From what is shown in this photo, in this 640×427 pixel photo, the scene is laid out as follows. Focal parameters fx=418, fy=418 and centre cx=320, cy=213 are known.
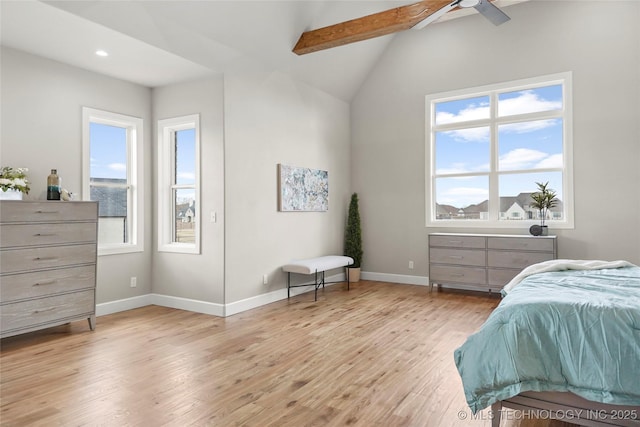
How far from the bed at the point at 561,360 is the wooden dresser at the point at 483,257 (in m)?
3.32

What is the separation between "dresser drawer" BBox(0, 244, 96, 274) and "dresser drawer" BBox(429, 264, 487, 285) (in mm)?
4348

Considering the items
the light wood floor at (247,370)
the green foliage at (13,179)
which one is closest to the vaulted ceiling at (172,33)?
the green foliage at (13,179)

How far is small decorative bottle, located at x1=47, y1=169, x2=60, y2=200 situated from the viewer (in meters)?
3.98

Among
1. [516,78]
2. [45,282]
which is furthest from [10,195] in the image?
[516,78]

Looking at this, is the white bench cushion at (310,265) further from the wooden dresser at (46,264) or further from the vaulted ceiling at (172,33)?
the vaulted ceiling at (172,33)

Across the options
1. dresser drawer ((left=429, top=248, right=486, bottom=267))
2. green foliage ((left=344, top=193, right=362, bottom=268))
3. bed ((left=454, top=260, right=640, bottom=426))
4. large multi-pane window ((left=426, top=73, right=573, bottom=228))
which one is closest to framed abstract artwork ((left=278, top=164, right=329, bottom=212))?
green foliage ((left=344, top=193, right=362, bottom=268))

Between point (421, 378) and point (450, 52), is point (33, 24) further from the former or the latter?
point (450, 52)

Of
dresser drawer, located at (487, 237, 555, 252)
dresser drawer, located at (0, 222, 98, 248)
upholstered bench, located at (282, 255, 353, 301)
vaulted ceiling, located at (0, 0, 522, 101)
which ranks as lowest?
upholstered bench, located at (282, 255, 353, 301)

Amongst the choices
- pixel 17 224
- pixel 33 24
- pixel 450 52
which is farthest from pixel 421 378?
pixel 450 52

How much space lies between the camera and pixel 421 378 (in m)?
2.97

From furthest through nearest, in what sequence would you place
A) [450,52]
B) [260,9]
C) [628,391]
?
[450,52] < [260,9] < [628,391]

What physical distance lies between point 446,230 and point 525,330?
14.7 ft

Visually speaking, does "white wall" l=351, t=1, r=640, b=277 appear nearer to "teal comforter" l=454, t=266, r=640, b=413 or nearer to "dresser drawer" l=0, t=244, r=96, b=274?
"teal comforter" l=454, t=266, r=640, b=413

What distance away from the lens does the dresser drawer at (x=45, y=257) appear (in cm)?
356
